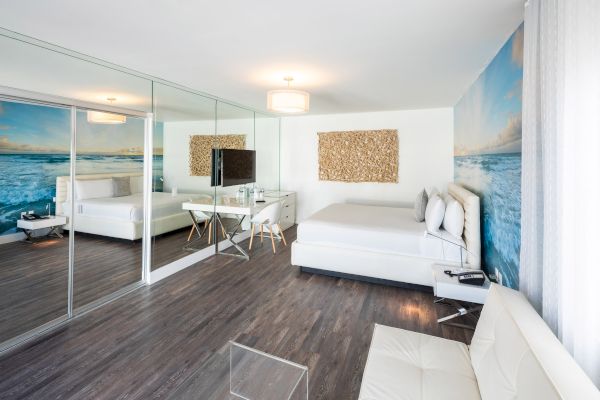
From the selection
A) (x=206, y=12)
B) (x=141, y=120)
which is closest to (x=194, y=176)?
(x=141, y=120)

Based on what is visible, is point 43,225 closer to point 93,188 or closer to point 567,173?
point 93,188

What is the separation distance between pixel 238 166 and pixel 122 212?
195 cm

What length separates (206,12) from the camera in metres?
2.05

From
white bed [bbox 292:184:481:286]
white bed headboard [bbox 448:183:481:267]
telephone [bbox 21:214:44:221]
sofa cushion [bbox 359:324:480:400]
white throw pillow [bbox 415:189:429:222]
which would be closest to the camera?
sofa cushion [bbox 359:324:480:400]

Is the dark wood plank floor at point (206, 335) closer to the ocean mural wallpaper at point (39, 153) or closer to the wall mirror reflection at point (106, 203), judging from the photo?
the wall mirror reflection at point (106, 203)

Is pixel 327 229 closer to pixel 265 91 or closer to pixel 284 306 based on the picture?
pixel 284 306

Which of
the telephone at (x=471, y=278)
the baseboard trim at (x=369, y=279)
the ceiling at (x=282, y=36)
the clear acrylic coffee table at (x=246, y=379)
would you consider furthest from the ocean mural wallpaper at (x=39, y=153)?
the telephone at (x=471, y=278)

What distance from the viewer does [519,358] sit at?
120 cm

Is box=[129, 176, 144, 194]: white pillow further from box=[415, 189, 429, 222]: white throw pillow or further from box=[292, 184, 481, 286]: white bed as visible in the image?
box=[415, 189, 429, 222]: white throw pillow

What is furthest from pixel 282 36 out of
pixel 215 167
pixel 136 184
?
pixel 215 167

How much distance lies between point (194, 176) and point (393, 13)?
3.18m

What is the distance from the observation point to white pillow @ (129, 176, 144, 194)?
342 cm

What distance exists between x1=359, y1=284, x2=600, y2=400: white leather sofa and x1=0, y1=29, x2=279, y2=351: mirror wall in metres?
2.81

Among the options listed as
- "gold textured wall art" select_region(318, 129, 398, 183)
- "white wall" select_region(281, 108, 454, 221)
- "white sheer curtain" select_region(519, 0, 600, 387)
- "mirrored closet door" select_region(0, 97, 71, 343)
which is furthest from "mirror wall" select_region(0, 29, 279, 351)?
"white sheer curtain" select_region(519, 0, 600, 387)
